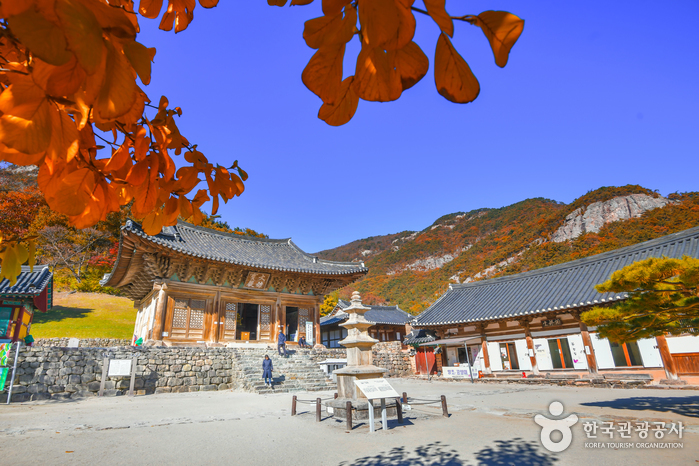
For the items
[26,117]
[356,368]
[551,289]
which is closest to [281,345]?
[356,368]

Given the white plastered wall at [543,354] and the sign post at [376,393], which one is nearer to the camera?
the sign post at [376,393]

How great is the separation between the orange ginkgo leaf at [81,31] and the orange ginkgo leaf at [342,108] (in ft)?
1.42

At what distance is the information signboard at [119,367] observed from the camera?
10328 mm

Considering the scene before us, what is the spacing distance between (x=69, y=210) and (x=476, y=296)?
2100cm

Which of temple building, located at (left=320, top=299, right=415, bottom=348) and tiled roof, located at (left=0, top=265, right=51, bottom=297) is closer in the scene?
tiled roof, located at (left=0, top=265, right=51, bottom=297)

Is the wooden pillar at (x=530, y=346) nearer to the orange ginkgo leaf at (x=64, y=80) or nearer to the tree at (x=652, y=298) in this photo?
the tree at (x=652, y=298)

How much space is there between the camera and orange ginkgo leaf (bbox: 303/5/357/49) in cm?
72

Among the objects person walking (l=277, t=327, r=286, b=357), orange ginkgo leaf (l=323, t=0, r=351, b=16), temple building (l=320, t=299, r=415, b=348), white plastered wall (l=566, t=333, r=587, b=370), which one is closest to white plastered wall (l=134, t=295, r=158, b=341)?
person walking (l=277, t=327, r=286, b=357)

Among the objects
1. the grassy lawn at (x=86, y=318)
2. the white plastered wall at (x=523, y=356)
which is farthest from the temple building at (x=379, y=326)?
the grassy lawn at (x=86, y=318)

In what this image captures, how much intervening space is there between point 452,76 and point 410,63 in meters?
0.10

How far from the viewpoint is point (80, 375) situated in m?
10.6

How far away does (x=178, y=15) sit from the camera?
5.03 ft

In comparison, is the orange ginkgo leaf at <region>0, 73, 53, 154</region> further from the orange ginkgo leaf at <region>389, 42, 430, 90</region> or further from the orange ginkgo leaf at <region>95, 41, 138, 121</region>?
the orange ginkgo leaf at <region>389, 42, 430, 90</region>

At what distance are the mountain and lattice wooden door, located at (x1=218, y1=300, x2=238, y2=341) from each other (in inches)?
669
